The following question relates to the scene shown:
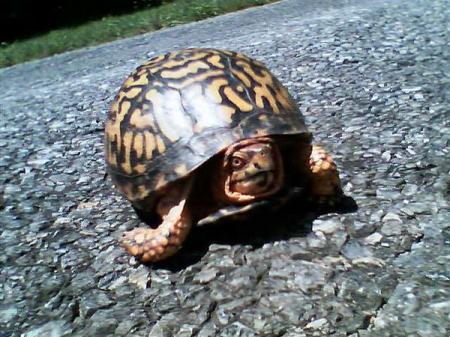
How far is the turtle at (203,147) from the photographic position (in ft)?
7.45

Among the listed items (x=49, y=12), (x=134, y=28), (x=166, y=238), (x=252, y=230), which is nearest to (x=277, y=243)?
(x=252, y=230)

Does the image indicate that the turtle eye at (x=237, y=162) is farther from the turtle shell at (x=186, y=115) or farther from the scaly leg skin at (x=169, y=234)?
the scaly leg skin at (x=169, y=234)

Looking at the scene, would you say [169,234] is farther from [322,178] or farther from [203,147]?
[322,178]

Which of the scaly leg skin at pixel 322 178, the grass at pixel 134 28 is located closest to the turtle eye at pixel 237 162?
the scaly leg skin at pixel 322 178

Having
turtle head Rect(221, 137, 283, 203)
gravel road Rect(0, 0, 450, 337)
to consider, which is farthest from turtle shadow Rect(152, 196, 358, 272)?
turtle head Rect(221, 137, 283, 203)

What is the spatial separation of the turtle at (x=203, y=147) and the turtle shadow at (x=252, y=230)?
0.21 feet

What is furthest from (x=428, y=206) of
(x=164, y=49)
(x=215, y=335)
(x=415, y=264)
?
(x=164, y=49)

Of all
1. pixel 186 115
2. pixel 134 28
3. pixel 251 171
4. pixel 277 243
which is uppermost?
pixel 186 115

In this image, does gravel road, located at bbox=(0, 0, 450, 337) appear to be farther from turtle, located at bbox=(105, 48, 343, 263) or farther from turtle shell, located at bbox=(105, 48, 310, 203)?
turtle shell, located at bbox=(105, 48, 310, 203)

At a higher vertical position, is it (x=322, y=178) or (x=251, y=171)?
(x=251, y=171)

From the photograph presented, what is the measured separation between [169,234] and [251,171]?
440mm

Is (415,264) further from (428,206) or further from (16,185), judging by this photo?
(16,185)

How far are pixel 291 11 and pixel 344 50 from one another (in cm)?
491

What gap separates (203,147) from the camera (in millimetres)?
2275
